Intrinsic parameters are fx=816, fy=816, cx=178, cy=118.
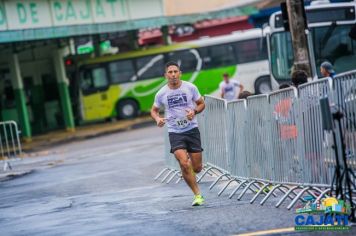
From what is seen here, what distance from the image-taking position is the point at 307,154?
923 centimetres

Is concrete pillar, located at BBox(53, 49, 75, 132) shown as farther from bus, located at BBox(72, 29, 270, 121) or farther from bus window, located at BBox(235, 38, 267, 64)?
bus window, located at BBox(235, 38, 267, 64)

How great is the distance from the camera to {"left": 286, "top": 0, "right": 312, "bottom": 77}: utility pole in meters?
15.2

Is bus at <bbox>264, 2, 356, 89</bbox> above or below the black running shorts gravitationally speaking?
above

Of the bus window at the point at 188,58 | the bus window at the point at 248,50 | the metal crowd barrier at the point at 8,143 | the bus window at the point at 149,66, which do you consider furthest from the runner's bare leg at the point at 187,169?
the bus window at the point at 149,66

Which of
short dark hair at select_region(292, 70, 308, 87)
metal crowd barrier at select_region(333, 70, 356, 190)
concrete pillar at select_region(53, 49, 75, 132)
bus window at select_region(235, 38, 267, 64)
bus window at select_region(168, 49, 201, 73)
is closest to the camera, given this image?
metal crowd barrier at select_region(333, 70, 356, 190)

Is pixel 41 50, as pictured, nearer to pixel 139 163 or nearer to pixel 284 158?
pixel 139 163

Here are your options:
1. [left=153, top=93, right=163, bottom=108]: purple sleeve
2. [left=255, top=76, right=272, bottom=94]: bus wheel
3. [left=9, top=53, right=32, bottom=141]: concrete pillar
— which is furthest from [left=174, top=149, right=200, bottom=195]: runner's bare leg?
[left=255, top=76, right=272, bottom=94]: bus wheel

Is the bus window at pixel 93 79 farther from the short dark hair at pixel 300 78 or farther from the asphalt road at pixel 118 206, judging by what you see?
the short dark hair at pixel 300 78

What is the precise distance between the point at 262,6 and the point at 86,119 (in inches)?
392

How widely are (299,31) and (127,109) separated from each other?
23.3m

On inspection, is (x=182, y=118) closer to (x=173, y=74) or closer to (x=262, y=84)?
(x=173, y=74)

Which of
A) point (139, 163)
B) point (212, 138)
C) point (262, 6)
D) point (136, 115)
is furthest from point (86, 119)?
point (212, 138)

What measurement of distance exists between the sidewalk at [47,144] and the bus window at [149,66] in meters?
1.98

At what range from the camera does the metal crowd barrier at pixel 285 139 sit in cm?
838
